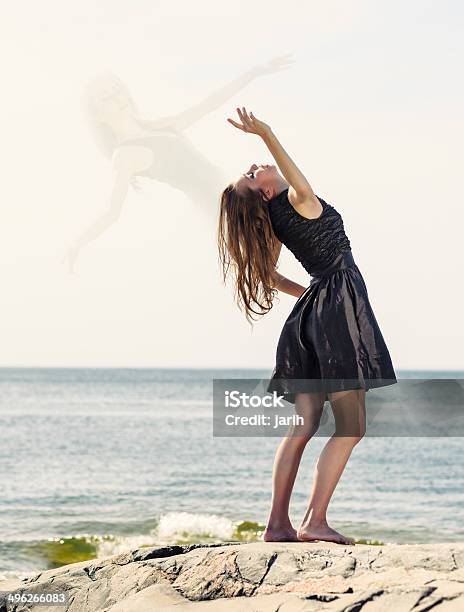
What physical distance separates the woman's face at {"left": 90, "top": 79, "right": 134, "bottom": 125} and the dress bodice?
19.2ft

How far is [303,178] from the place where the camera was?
336cm

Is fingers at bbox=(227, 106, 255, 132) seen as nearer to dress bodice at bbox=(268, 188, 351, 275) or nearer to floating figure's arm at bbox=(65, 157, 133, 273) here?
dress bodice at bbox=(268, 188, 351, 275)

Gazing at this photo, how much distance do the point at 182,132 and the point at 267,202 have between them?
5.57 m

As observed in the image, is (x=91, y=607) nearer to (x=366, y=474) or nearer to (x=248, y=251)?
(x=248, y=251)

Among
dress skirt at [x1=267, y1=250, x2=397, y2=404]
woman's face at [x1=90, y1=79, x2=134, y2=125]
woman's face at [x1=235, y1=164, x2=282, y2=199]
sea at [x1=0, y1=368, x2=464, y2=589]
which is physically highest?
woman's face at [x1=90, y1=79, x2=134, y2=125]

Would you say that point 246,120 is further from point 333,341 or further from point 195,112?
point 195,112

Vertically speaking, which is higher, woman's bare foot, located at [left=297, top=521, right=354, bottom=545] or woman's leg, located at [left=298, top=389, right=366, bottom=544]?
woman's leg, located at [left=298, top=389, right=366, bottom=544]

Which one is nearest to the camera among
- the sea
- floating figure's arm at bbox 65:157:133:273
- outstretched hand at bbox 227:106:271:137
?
outstretched hand at bbox 227:106:271:137

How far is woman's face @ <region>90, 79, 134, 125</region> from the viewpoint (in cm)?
914

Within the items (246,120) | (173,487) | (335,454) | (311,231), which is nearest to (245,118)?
(246,120)

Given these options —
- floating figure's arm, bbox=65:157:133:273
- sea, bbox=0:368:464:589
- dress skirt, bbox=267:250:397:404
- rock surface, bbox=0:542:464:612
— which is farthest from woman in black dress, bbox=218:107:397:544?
floating figure's arm, bbox=65:157:133:273

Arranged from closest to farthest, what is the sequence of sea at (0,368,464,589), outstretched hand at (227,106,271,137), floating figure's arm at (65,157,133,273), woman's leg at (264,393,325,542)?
outstretched hand at (227,106,271,137) < woman's leg at (264,393,325,542) < floating figure's arm at (65,157,133,273) < sea at (0,368,464,589)

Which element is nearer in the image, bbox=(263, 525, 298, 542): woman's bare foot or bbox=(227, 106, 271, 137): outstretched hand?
bbox=(227, 106, 271, 137): outstretched hand

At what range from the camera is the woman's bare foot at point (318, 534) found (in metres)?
3.43
